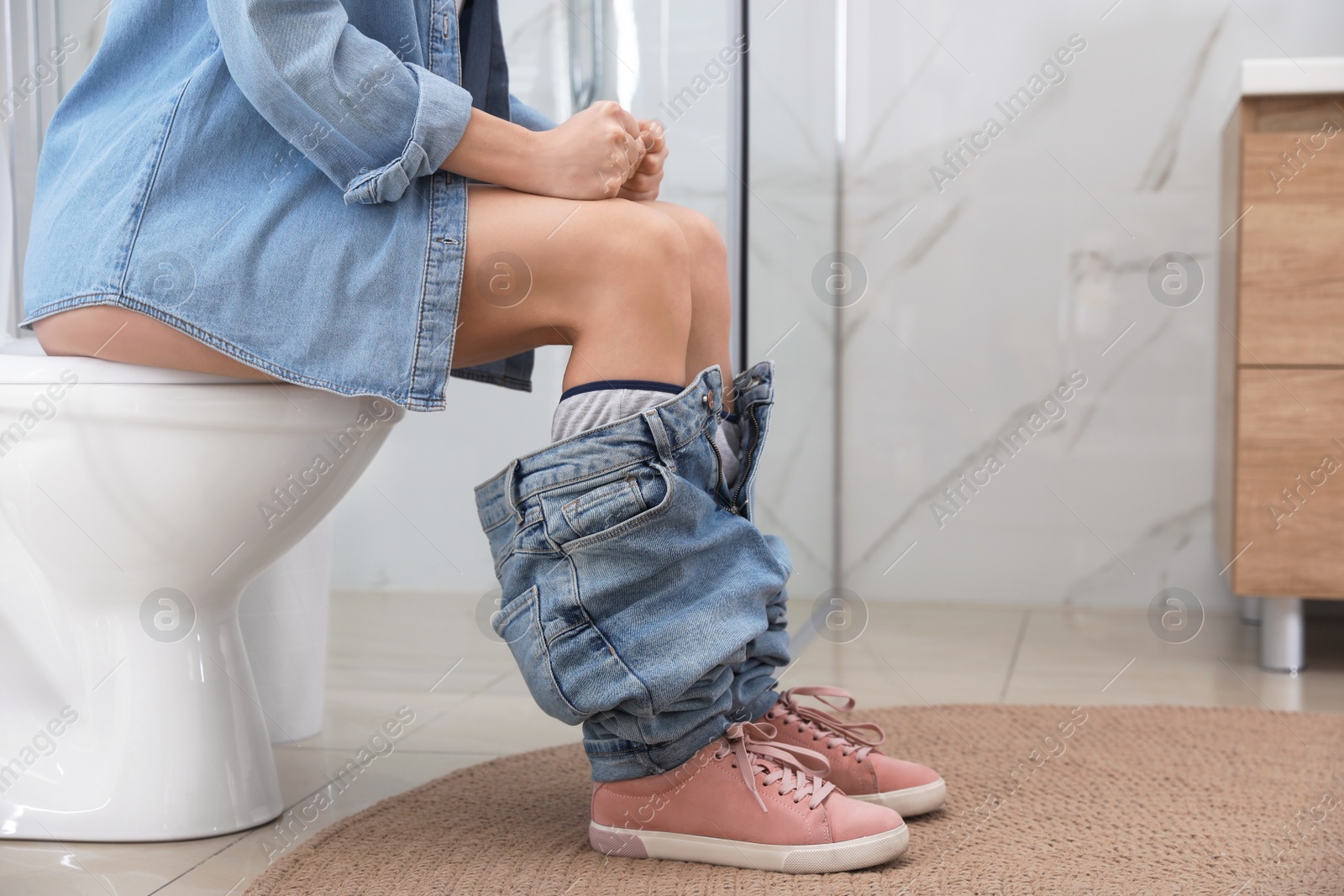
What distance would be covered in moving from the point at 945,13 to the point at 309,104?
1.37m

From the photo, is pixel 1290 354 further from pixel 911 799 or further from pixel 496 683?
pixel 496 683

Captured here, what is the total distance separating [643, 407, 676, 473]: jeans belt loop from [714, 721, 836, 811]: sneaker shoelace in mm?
188

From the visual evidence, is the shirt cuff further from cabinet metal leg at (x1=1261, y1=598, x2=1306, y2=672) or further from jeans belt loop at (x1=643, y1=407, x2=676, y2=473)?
cabinet metal leg at (x1=1261, y1=598, x2=1306, y2=672)

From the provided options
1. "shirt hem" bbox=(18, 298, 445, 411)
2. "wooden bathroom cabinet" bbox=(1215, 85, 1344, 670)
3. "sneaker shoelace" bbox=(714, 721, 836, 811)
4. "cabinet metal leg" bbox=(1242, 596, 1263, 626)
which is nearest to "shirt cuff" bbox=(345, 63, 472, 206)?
"shirt hem" bbox=(18, 298, 445, 411)

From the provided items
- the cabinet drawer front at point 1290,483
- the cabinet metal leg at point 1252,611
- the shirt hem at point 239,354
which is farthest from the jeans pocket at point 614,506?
the cabinet metal leg at point 1252,611

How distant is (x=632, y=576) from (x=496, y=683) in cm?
70

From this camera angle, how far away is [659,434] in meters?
0.69

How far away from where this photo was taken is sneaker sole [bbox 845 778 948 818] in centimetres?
85

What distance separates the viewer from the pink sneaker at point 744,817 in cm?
74

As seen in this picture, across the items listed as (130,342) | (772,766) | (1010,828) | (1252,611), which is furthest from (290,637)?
(1252,611)

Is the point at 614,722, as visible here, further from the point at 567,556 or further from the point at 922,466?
the point at 922,466

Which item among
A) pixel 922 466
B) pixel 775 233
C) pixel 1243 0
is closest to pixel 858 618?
pixel 922 466

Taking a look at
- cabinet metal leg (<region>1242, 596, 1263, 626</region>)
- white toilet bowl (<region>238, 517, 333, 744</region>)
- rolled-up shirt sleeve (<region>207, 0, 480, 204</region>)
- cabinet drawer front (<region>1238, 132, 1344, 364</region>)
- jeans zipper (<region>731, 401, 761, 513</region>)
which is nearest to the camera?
rolled-up shirt sleeve (<region>207, 0, 480, 204</region>)

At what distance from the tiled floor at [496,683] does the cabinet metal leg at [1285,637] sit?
0.09 feet
